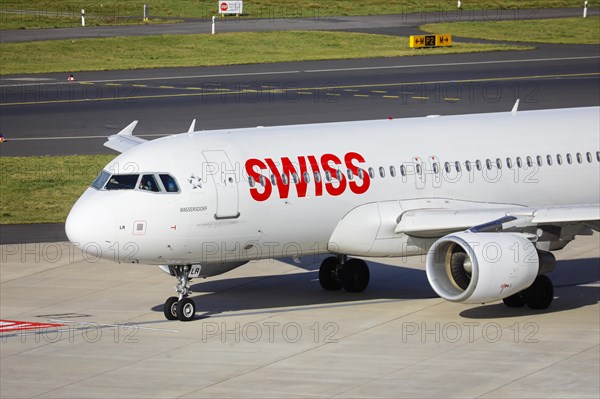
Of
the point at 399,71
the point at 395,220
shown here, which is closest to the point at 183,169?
the point at 395,220

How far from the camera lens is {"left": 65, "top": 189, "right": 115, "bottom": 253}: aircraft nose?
3025 centimetres

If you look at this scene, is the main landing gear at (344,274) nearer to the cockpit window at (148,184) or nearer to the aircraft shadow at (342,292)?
the aircraft shadow at (342,292)

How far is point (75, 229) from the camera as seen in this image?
30.4 m

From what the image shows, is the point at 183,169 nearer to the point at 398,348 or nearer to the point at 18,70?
the point at 398,348

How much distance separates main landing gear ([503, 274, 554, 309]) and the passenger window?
8907 mm

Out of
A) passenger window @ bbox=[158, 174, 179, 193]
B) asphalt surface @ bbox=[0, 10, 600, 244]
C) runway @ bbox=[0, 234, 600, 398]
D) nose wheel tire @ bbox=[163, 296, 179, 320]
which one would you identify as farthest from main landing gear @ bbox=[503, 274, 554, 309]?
asphalt surface @ bbox=[0, 10, 600, 244]

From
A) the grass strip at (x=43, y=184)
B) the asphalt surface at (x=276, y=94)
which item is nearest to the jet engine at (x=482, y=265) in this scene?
the grass strip at (x=43, y=184)

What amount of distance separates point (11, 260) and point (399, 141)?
1307 centimetres

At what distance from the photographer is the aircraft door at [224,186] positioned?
31.0 meters

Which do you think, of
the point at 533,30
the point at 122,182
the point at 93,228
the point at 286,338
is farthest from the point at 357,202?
the point at 533,30

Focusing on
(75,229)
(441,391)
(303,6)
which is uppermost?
(303,6)

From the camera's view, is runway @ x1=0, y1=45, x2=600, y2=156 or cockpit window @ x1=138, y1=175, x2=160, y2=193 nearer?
cockpit window @ x1=138, y1=175, x2=160, y2=193

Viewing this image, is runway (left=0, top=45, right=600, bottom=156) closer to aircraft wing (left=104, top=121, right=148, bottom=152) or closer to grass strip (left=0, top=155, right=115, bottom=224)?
grass strip (left=0, top=155, right=115, bottom=224)

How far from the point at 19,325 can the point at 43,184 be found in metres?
18.4
